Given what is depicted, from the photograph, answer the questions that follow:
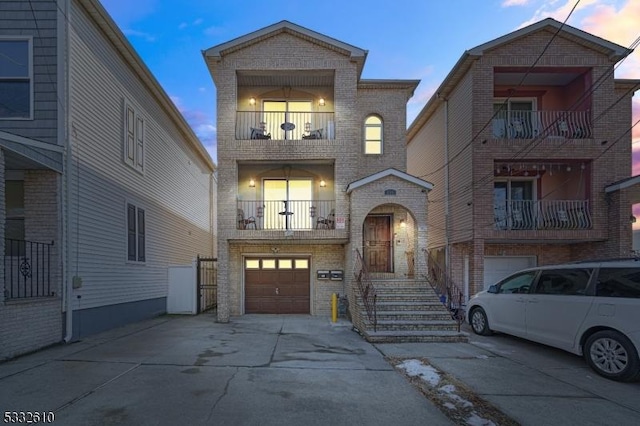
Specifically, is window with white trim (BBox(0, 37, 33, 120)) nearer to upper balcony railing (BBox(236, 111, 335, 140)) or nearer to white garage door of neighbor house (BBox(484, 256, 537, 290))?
Result: upper balcony railing (BBox(236, 111, 335, 140))

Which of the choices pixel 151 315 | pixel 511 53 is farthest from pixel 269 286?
pixel 511 53

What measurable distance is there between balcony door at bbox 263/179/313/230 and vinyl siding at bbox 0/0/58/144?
6787mm

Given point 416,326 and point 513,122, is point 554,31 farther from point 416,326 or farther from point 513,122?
point 416,326

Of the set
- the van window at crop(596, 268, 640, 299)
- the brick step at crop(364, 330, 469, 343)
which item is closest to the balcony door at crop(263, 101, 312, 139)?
the brick step at crop(364, 330, 469, 343)

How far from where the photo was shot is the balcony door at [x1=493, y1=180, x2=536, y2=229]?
1381cm

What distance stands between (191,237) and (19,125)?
11.5 metres

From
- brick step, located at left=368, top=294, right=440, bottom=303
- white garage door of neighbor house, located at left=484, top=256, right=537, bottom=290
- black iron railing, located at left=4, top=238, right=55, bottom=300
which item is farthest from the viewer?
white garage door of neighbor house, located at left=484, top=256, right=537, bottom=290

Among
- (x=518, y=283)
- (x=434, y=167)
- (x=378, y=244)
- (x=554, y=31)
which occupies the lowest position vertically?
(x=518, y=283)

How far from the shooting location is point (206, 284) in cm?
1619

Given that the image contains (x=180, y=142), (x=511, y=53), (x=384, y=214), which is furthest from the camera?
(x=180, y=142)

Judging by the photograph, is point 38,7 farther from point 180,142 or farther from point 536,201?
point 536,201

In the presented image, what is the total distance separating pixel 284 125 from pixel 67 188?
6876 mm

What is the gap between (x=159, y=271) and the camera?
50.4 ft

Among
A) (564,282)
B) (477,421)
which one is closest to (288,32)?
(564,282)
